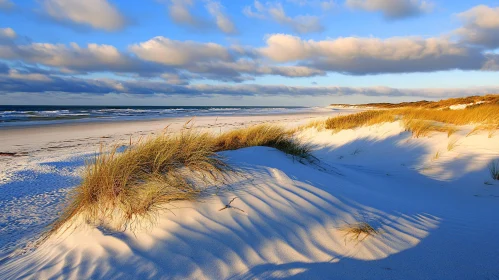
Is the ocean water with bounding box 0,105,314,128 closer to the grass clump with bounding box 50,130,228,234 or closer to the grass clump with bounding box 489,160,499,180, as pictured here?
the grass clump with bounding box 50,130,228,234

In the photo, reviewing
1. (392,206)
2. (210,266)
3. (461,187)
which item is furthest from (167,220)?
(461,187)

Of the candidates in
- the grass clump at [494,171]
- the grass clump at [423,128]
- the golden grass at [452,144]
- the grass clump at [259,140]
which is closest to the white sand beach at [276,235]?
the grass clump at [494,171]

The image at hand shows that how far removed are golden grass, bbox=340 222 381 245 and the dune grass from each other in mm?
1379

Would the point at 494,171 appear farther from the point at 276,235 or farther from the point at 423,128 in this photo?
the point at 276,235

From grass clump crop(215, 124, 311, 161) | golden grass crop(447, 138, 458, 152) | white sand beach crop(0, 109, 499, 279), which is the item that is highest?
grass clump crop(215, 124, 311, 161)

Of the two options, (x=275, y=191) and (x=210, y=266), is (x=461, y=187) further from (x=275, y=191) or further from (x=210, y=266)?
(x=210, y=266)

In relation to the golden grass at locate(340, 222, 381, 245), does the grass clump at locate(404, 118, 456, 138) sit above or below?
above

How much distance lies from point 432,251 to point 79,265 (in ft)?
9.17

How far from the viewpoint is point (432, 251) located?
2.45 m

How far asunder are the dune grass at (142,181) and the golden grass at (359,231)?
4.53 ft

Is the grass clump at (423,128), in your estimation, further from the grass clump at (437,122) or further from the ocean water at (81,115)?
the ocean water at (81,115)

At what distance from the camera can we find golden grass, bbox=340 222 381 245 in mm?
2537

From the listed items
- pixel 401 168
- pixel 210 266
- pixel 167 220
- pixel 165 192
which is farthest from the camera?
pixel 401 168

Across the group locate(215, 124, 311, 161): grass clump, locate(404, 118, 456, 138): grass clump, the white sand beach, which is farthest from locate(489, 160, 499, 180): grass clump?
locate(215, 124, 311, 161): grass clump
